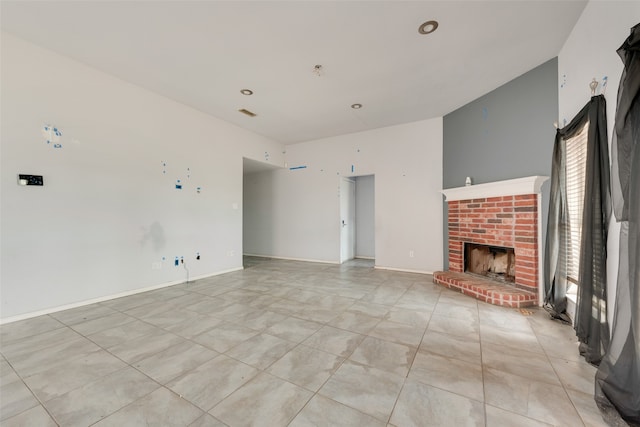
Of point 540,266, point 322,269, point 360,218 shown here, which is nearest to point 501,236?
point 540,266

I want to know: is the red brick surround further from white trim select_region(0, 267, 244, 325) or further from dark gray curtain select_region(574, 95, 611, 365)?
white trim select_region(0, 267, 244, 325)

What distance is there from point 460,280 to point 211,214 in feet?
14.7

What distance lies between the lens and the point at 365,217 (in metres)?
6.70

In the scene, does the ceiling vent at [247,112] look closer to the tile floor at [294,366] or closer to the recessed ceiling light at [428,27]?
the recessed ceiling light at [428,27]

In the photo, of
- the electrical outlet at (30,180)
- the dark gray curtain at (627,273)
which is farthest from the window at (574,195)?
the electrical outlet at (30,180)

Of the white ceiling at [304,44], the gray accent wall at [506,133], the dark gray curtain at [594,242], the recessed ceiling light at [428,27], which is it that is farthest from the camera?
the gray accent wall at [506,133]

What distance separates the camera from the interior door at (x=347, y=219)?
6.03 m

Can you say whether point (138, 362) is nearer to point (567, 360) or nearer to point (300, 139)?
point (567, 360)

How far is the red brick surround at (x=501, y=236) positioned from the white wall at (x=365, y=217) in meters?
2.51

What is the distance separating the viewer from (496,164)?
370 cm

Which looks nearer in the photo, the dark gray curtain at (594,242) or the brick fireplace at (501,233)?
the dark gray curtain at (594,242)

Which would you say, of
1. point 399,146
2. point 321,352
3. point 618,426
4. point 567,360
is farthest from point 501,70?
point 321,352

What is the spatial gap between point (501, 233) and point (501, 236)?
0.04 meters

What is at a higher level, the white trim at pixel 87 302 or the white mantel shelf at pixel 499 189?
the white mantel shelf at pixel 499 189
